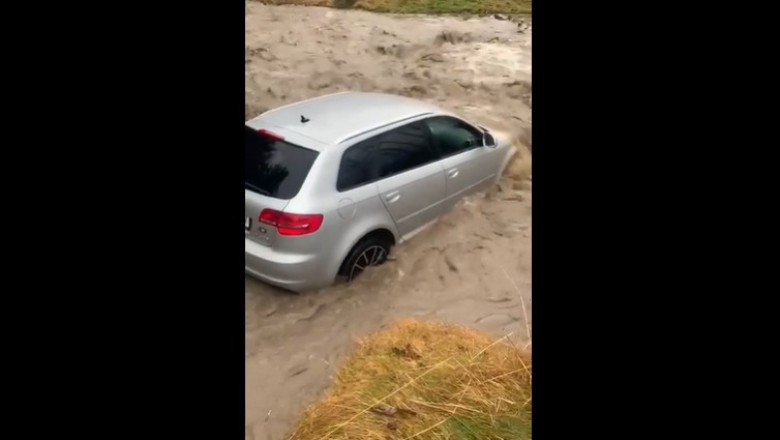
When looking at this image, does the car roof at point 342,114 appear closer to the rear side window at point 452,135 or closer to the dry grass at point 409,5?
the rear side window at point 452,135

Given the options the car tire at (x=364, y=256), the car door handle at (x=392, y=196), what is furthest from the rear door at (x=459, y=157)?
the car tire at (x=364, y=256)

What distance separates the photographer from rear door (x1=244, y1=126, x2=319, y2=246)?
14.4ft

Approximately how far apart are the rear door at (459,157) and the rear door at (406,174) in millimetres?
62

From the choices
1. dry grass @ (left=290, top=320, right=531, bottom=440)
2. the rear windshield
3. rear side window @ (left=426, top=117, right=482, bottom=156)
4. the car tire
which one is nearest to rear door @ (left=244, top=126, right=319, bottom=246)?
the rear windshield

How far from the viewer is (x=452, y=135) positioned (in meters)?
4.77

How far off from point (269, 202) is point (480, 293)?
141 cm

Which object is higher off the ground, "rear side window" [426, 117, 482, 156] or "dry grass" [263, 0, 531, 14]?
"dry grass" [263, 0, 531, 14]

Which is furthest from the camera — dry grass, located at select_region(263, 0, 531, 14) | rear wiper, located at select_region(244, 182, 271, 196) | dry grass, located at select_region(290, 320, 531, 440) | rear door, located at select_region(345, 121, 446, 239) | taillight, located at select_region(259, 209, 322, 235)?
dry grass, located at select_region(263, 0, 531, 14)

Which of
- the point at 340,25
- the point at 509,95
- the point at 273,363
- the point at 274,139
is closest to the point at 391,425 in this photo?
the point at 273,363

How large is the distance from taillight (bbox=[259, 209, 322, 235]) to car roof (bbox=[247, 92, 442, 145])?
50 centimetres

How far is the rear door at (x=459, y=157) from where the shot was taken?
15.4ft

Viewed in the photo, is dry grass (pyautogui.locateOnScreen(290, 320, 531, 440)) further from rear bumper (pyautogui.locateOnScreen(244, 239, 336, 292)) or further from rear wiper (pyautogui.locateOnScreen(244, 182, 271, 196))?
rear wiper (pyautogui.locateOnScreen(244, 182, 271, 196))

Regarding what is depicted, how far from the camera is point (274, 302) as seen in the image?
4.45 meters
